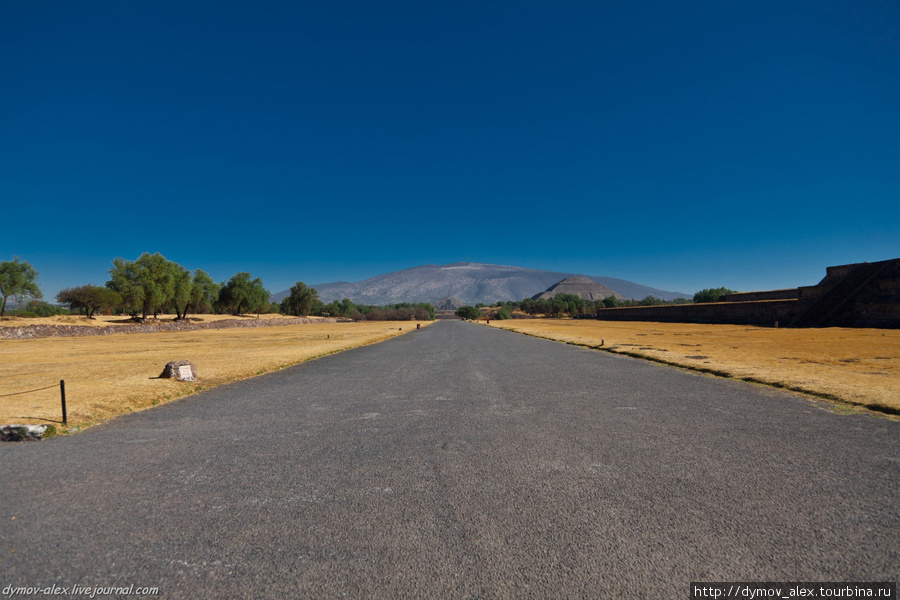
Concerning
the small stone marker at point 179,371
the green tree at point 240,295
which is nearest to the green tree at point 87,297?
the green tree at point 240,295

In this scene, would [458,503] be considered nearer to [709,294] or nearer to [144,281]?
[144,281]

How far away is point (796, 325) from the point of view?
128ft

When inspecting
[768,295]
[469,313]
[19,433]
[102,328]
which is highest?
[768,295]

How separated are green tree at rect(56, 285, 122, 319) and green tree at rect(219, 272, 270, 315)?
2948 cm

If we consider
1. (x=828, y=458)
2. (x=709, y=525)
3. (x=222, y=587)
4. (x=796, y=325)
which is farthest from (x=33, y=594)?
(x=796, y=325)

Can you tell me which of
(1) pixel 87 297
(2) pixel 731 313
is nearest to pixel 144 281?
(1) pixel 87 297

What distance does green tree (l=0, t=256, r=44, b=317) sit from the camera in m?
61.7

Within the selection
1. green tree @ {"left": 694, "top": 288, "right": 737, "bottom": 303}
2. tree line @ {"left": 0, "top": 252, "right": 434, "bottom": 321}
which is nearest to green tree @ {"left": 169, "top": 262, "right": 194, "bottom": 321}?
tree line @ {"left": 0, "top": 252, "right": 434, "bottom": 321}

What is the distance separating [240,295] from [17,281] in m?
50.5

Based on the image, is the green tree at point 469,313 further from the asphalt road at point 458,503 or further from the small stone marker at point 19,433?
the small stone marker at point 19,433

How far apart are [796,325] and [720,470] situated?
1812 inches

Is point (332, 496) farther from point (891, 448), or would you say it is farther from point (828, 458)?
point (891, 448)

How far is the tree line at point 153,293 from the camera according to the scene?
64438mm

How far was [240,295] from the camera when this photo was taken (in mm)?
112062
